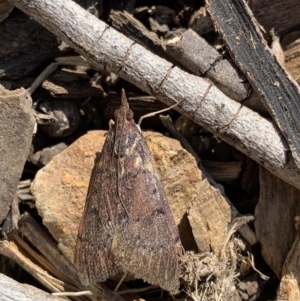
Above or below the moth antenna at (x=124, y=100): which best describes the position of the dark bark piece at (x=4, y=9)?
above

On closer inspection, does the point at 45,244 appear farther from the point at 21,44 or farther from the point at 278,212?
the point at 278,212

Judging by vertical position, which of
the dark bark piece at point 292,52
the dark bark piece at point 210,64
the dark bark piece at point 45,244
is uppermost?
the dark bark piece at point 292,52

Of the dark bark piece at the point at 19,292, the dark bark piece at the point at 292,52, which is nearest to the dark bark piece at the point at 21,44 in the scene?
the dark bark piece at the point at 19,292

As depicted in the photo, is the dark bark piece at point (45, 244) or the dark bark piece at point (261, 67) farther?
the dark bark piece at point (45, 244)

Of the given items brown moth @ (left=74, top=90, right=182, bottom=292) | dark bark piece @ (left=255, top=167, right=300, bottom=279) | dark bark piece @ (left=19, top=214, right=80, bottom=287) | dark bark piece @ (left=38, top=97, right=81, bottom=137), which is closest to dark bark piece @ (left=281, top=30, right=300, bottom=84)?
dark bark piece @ (left=255, top=167, right=300, bottom=279)

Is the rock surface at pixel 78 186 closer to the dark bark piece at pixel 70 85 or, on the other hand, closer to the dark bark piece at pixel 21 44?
the dark bark piece at pixel 70 85

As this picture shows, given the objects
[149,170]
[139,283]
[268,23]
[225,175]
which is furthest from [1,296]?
[268,23]
